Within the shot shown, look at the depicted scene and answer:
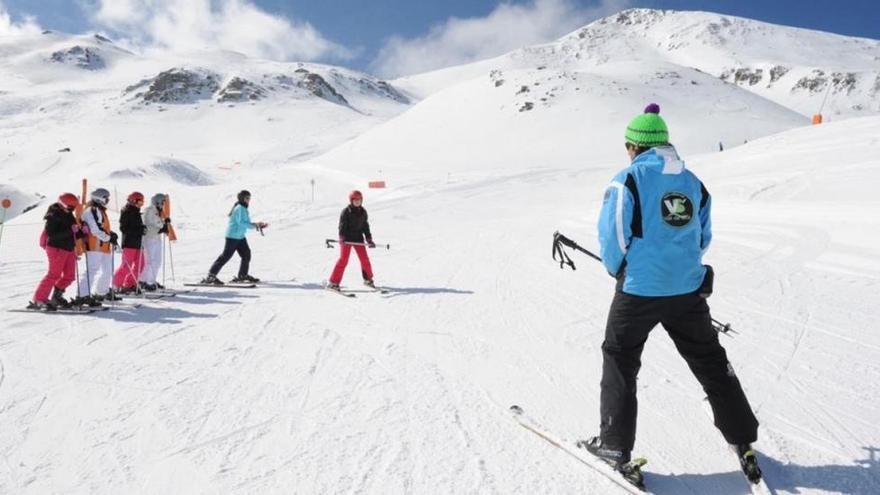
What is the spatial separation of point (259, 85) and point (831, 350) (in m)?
116

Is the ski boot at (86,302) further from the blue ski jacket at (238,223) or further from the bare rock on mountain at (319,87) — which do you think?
the bare rock on mountain at (319,87)

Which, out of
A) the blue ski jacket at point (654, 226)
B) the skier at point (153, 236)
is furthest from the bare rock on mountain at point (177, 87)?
the blue ski jacket at point (654, 226)

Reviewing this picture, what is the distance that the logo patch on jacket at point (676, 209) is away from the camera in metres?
2.98

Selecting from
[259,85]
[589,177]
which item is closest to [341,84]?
[259,85]

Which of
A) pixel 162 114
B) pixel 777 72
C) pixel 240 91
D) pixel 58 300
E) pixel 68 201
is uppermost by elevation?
pixel 777 72

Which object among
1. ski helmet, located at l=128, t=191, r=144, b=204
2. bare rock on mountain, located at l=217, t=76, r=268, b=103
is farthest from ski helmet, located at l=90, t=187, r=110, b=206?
bare rock on mountain, located at l=217, t=76, r=268, b=103

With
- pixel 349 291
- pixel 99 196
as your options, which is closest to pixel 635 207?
pixel 349 291

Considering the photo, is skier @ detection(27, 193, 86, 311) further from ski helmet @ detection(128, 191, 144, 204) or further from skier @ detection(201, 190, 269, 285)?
skier @ detection(201, 190, 269, 285)

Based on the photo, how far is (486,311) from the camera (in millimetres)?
7480

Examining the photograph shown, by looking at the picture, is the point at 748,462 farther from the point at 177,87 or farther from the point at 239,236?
the point at 177,87

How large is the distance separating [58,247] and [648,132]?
7.70 m

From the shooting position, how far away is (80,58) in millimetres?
140000

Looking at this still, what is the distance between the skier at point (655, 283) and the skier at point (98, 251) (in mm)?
6942

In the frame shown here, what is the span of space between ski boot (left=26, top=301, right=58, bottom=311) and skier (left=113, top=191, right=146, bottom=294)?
1.30 meters
